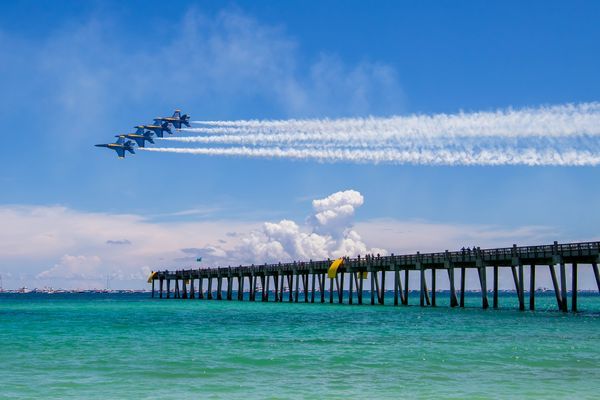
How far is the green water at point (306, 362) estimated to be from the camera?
19.6 m

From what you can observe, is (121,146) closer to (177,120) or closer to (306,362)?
(177,120)

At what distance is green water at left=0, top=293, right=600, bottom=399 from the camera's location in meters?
19.6

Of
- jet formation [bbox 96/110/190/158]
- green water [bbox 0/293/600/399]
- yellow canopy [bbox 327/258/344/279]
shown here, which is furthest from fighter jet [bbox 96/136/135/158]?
green water [bbox 0/293/600/399]

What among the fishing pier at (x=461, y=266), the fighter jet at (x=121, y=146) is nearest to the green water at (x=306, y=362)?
the fishing pier at (x=461, y=266)

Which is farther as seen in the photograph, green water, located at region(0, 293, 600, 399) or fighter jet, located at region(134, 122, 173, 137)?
fighter jet, located at region(134, 122, 173, 137)

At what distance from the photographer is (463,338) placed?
33.2 metres

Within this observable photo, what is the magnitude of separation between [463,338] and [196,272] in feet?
273

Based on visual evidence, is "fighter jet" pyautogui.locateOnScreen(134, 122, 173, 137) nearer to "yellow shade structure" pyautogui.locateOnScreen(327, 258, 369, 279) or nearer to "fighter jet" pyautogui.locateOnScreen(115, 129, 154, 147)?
"fighter jet" pyautogui.locateOnScreen(115, 129, 154, 147)

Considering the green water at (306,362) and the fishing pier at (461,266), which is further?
the fishing pier at (461,266)

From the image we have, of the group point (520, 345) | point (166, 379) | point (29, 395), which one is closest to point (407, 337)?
point (520, 345)

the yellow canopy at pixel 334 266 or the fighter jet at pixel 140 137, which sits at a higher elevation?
the fighter jet at pixel 140 137

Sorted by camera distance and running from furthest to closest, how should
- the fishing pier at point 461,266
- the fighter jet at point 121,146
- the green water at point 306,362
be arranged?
the fighter jet at point 121,146, the fishing pier at point 461,266, the green water at point 306,362

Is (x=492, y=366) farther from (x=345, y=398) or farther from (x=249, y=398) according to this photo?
(x=249, y=398)

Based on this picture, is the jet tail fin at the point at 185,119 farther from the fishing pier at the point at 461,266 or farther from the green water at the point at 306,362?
the green water at the point at 306,362
